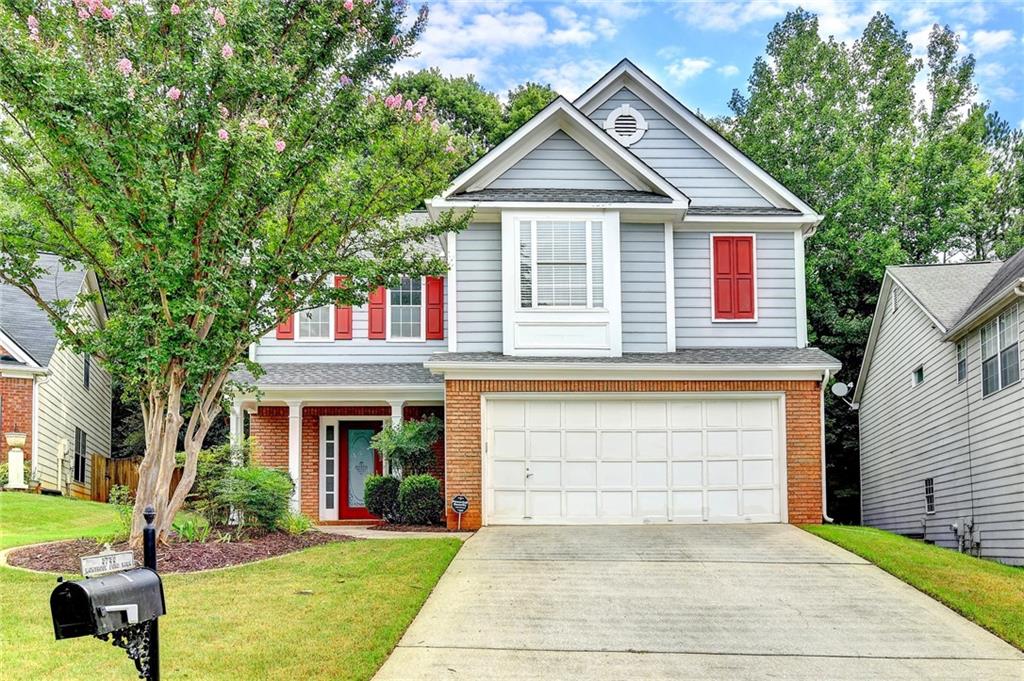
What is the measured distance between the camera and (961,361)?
61.5ft

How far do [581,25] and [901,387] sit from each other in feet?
35.7

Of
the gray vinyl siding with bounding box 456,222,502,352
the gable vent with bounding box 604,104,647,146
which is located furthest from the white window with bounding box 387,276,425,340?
the gable vent with bounding box 604,104,647,146

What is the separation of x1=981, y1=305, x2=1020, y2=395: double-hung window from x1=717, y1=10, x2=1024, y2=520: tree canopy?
1027 centimetres

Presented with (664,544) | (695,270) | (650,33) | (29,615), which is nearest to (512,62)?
(650,33)

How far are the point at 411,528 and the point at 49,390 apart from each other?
1215 cm

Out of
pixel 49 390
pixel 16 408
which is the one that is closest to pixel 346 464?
pixel 16 408

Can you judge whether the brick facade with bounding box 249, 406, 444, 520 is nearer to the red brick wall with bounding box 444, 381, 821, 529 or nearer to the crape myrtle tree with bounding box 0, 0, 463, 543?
the red brick wall with bounding box 444, 381, 821, 529

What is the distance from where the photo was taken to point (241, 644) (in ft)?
27.9

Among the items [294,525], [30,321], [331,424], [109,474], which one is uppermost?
[30,321]

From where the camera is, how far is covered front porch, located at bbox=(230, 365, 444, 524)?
750 inches

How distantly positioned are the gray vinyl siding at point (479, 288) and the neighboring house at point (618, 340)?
24 millimetres

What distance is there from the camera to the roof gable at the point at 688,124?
62.2 ft

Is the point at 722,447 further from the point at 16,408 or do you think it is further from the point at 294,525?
the point at 16,408

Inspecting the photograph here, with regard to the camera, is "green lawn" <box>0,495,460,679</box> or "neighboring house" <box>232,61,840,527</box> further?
"neighboring house" <box>232,61,840,527</box>
